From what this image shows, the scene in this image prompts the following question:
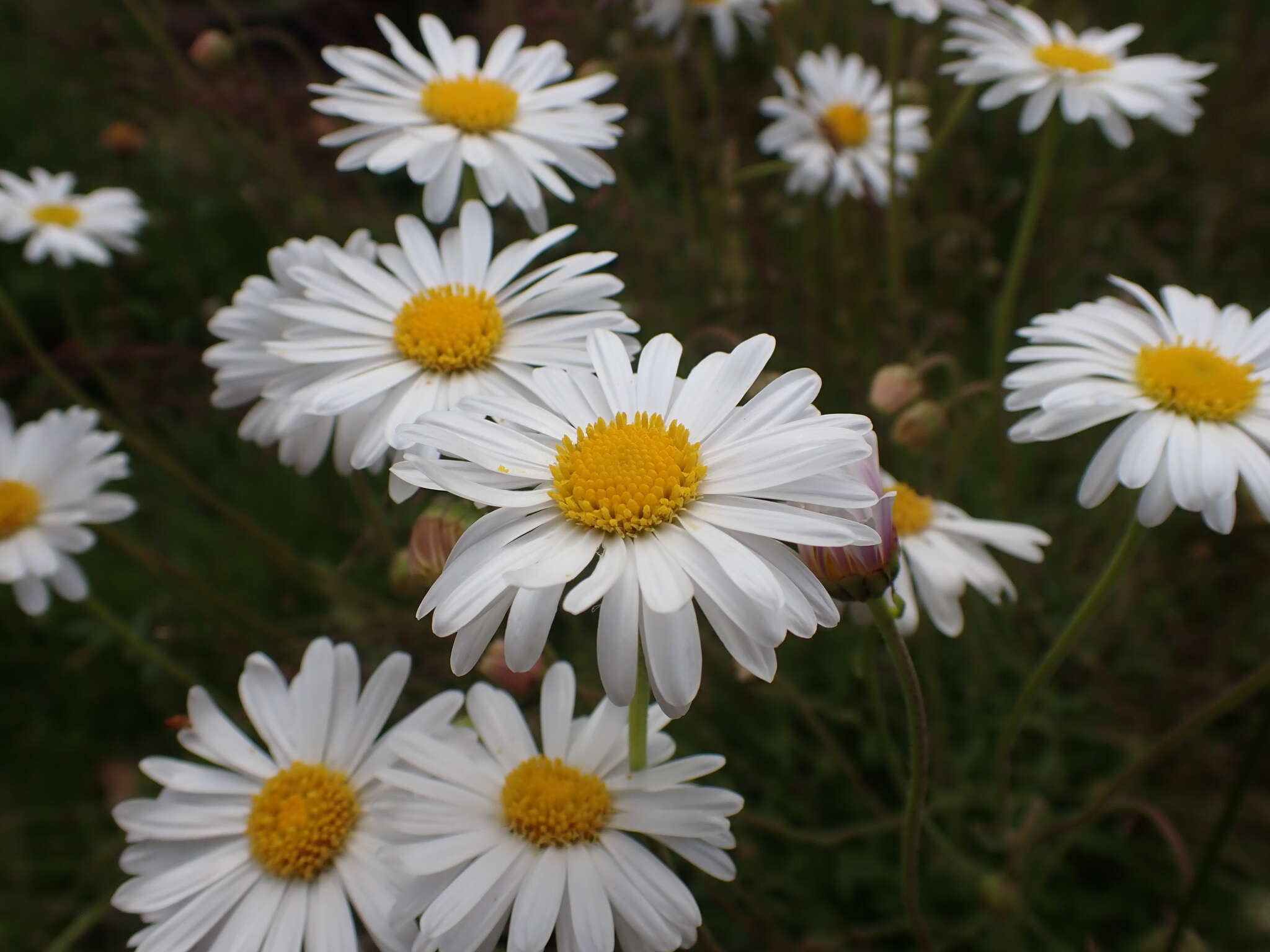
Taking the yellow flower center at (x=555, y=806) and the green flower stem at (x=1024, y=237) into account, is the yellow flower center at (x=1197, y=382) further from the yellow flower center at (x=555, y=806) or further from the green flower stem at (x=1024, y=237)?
the yellow flower center at (x=555, y=806)

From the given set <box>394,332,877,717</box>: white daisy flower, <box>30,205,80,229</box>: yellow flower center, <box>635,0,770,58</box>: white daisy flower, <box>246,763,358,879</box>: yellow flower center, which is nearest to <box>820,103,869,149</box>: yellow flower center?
<box>635,0,770,58</box>: white daisy flower

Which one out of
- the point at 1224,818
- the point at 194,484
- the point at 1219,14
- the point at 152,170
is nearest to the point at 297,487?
the point at 194,484

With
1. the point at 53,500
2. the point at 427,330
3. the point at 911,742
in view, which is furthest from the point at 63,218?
the point at 911,742

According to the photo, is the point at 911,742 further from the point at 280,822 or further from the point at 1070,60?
the point at 1070,60

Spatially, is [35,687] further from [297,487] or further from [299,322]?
[299,322]

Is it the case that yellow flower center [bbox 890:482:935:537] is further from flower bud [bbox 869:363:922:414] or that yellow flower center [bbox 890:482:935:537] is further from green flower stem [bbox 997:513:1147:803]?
green flower stem [bbox 997:513:1147:803]

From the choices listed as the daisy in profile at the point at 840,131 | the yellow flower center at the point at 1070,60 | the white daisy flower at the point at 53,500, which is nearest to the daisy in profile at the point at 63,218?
the white daisy flower at the point at 53,500
